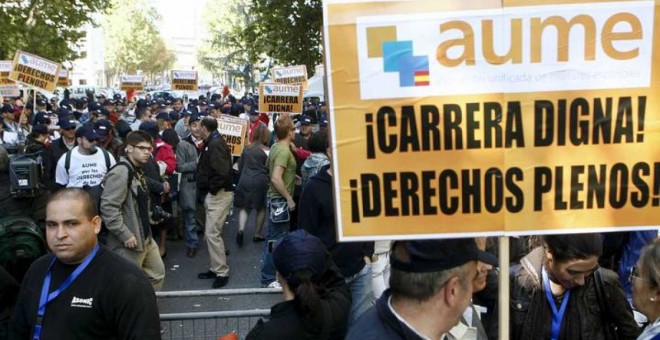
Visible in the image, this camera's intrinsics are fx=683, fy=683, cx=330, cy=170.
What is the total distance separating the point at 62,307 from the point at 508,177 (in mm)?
2041

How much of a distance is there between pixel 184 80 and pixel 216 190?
13222 mm

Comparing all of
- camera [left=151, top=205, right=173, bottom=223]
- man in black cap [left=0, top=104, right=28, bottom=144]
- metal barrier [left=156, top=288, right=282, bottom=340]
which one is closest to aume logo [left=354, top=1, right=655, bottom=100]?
metal barrier [left=156, top=288, right=282, bottom=340]

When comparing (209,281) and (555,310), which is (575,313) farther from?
(209,281)

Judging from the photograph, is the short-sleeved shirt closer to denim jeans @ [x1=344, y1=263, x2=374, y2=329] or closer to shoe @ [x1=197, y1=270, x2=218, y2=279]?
shoe @ [x1=197, y1=270, x2=218, y2=279]

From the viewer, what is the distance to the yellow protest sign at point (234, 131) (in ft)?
36.3

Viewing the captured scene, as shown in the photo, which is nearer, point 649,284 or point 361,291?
point 649,284

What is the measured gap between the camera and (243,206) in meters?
9.59

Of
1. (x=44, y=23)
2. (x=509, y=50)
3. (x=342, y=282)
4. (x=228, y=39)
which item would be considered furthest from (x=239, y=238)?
(x=228, y=39)

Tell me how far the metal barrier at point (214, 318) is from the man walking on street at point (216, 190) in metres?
3.00

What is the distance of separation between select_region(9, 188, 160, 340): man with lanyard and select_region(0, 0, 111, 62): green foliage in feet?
75.8

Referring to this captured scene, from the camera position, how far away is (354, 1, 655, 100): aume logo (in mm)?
2609

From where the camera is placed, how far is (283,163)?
7883 millimetres

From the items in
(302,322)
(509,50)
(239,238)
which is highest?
(509,50)

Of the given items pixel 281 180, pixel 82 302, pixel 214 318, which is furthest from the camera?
pixel 281 180
